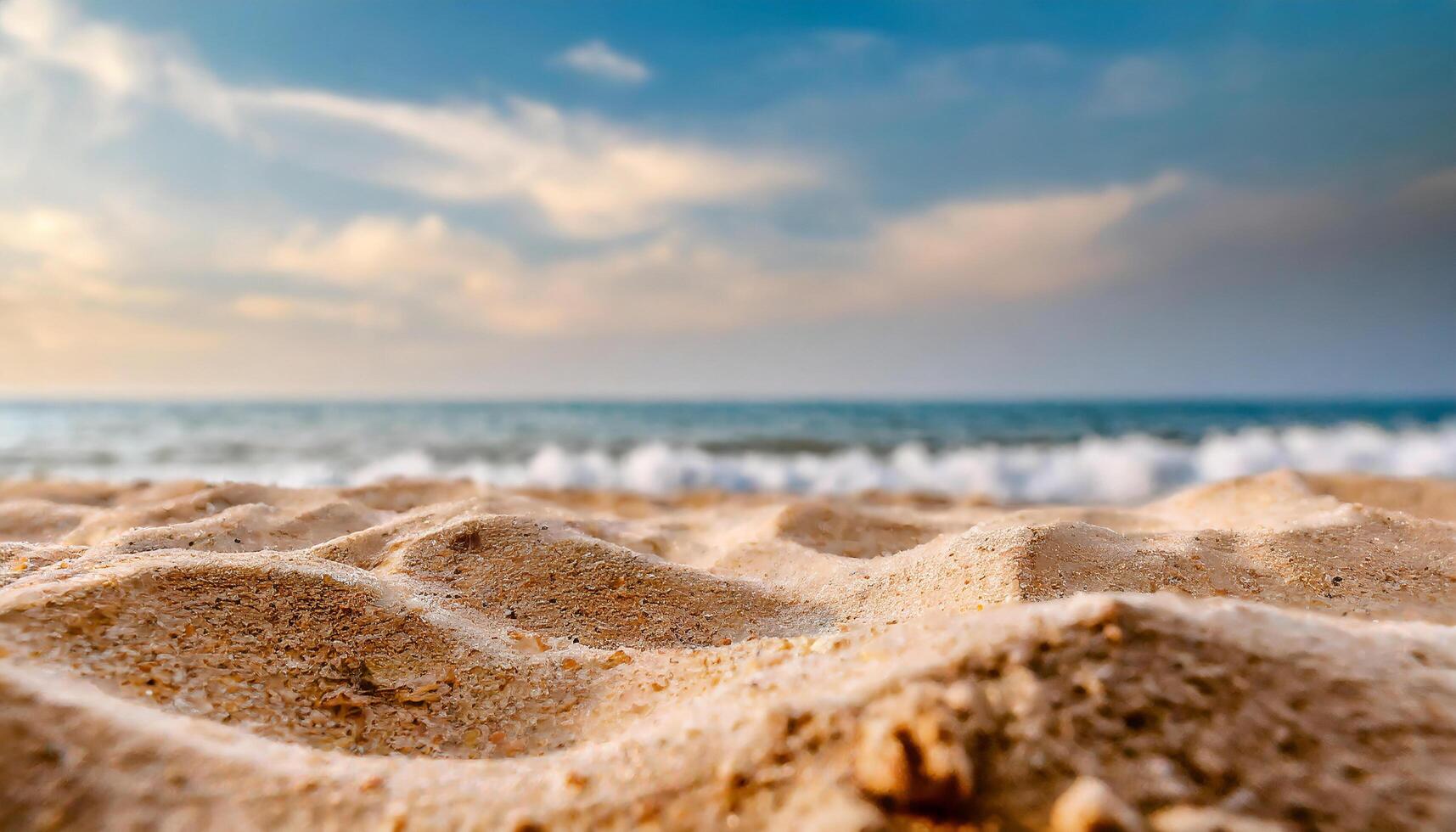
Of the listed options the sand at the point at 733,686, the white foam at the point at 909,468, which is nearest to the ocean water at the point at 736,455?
the white foam at the point at 909,468

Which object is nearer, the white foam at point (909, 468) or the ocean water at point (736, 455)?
the white foam at point (909, 468)

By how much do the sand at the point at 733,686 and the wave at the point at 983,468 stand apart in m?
5.38

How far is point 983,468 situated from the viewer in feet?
29.5

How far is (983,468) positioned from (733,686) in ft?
26.9

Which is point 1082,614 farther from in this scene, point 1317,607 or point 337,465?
point 337,465

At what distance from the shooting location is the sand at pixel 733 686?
1003mm

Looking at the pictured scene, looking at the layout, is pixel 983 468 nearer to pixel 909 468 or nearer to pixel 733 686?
pixel 909 468

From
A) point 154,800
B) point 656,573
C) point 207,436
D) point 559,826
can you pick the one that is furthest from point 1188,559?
point 207,436

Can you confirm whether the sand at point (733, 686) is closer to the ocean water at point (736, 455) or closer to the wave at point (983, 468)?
the ocean water at point (736, 455)

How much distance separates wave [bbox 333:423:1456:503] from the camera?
27.5 feet

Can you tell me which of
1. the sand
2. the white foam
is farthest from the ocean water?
the sand

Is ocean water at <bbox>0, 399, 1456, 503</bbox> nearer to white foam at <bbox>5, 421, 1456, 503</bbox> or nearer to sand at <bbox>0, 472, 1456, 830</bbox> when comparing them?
white foam at <bbox>5, 421, 1456, 503</bbox>

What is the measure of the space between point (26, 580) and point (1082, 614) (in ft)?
7.71

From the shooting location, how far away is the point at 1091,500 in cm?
734
